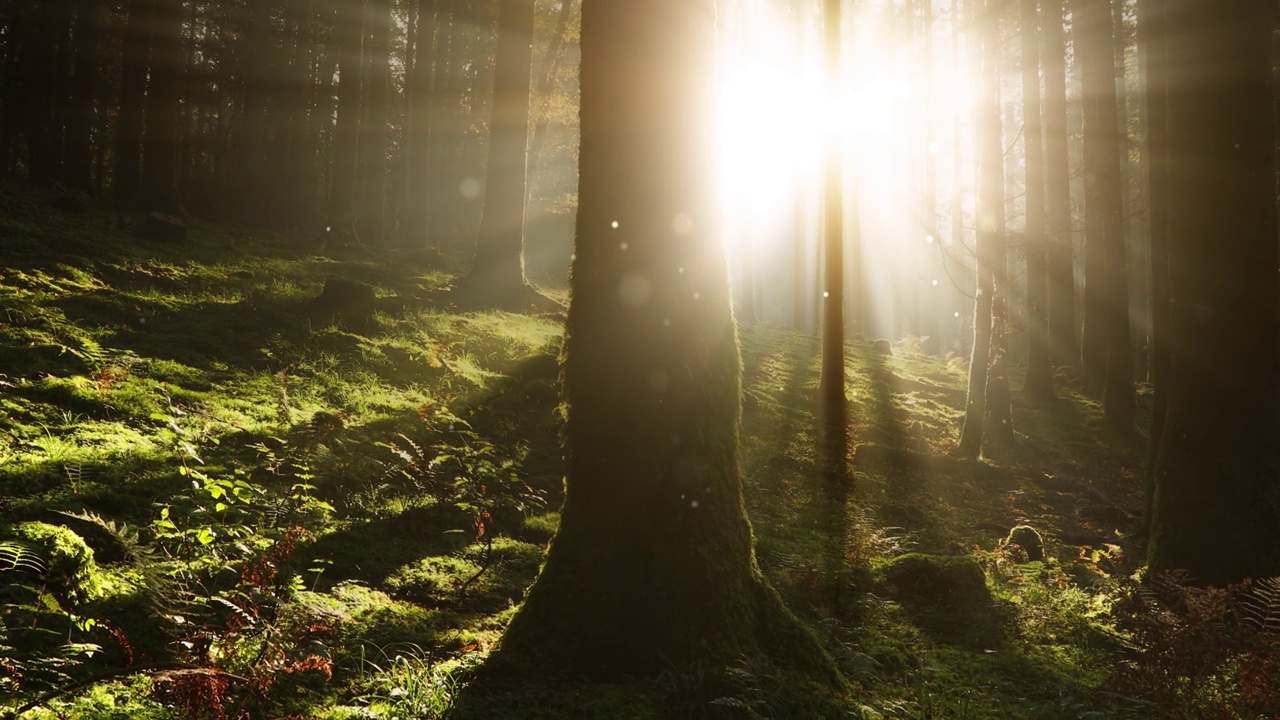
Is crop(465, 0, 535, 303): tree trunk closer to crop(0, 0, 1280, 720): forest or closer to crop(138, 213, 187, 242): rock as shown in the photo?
crop(0, 0, 1280, 720): forest

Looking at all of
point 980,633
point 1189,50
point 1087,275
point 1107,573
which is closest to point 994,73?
point 1087,275

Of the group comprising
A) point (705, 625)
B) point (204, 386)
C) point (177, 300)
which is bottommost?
point (705, 625)

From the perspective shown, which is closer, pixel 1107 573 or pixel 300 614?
pixel 300 614

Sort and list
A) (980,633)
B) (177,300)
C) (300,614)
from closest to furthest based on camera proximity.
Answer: (300,614)
(980,633)
(177,300)

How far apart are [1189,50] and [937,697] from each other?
264 inches

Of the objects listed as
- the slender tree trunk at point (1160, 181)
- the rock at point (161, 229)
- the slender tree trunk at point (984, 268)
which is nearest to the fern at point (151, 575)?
the slender tree trunk at point (1160, 181)

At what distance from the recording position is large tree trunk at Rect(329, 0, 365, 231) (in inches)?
986

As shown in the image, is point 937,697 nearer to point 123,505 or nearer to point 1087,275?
point 123,505

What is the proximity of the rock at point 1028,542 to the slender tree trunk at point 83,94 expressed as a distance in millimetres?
23287

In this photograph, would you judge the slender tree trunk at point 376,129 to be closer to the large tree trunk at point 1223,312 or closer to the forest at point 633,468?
the forest at point 633,468

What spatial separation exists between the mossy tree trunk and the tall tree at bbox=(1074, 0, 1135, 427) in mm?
14938

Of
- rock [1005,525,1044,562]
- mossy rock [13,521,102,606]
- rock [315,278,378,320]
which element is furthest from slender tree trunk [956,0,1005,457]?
mossy rock [13,521,102,606]

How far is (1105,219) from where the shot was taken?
16797mm

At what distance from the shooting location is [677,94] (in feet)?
15.1
